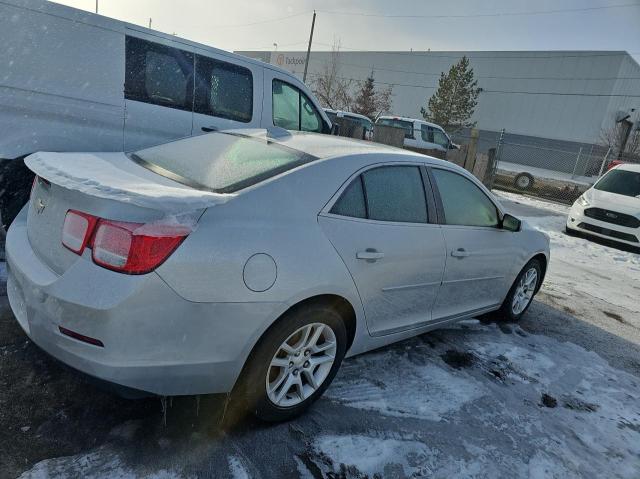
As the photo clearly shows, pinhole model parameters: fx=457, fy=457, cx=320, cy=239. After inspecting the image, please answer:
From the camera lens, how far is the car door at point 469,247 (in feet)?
11.0

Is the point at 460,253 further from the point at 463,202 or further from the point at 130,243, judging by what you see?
the point at 130,243

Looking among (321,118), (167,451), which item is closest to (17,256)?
(167,451)

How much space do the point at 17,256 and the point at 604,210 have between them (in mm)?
10418

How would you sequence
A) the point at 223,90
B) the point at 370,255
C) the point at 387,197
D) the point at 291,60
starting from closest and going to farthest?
the point at 370,255
the point at 387,197
the point at 223,90
the point at 291,60

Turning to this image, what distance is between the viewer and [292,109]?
6000mm

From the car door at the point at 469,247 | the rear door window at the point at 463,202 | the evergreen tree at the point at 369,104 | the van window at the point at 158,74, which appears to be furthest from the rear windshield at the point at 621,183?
the evergreen tree at the point at 369,104

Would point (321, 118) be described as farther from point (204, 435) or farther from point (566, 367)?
point (204, 435)

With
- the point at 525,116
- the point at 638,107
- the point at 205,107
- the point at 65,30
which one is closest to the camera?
the point at 65,30

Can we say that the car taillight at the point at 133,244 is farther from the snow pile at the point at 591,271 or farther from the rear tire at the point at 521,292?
the snow pile at the point at 591,271

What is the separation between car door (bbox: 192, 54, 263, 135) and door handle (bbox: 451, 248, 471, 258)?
3146mm

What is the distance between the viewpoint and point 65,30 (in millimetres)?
4012

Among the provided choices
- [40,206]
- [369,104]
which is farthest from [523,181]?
[369,104]

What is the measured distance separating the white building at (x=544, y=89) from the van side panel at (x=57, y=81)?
34.2m

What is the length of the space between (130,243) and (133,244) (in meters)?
0.01
